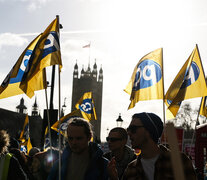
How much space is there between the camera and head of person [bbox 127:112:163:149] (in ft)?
8.81

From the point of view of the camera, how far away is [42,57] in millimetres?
5113

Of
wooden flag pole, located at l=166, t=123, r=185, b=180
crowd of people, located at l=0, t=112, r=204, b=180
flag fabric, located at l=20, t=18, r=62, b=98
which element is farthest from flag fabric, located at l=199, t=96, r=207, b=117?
wooden flag pole, located at l=166, t=123, r=185, b=180

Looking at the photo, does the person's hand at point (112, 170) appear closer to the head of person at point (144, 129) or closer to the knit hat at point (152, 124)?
the head of person at point (144, 129)

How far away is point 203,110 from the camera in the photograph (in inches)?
323

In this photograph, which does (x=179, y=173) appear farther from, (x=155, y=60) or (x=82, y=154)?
(x=155, y=60)

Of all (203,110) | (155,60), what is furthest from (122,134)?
(203,110)

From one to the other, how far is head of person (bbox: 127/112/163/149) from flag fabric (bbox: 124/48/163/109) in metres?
3.79

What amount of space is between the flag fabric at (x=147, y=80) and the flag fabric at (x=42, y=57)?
223 centimetres

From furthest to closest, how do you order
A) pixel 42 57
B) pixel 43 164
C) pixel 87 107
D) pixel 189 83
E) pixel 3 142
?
pixel 87 107, pixel 189 83, pixel 43 164, pixel 42 57, pixel 3 142

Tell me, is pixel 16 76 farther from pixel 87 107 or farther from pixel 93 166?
pixel 87 107

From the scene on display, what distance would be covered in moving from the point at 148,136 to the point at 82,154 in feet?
2.03

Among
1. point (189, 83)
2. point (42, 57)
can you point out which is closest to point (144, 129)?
point (42, 57)

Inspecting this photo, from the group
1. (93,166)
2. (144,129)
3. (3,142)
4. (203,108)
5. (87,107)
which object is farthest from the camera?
(87,107)

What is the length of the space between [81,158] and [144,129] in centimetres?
62
